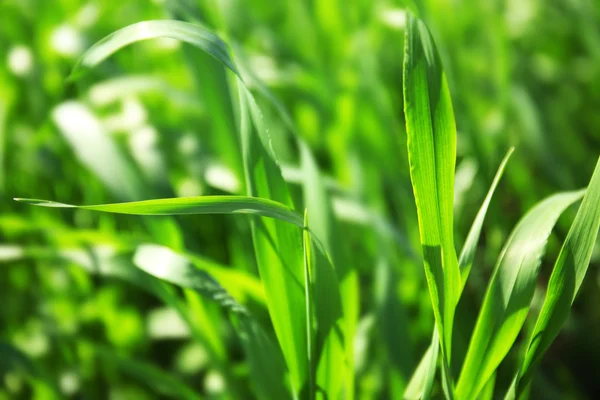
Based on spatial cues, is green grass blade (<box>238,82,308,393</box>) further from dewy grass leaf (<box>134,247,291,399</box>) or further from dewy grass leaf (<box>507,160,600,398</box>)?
dewy grass leaf (<box>507,160,600,398</box>)

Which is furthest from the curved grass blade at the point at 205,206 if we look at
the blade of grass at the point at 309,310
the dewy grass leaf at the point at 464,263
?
the dewy grass leaf at the point at 464,263

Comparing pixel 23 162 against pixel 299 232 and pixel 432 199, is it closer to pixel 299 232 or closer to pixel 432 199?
pixel 299 232

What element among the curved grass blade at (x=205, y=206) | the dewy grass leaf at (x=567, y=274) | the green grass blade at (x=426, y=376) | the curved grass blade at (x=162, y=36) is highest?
the curved grass blade at (x=162, y=36)

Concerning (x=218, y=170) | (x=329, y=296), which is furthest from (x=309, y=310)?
(x=218, y=170)

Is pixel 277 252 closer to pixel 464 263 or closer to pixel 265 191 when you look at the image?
pixel 265 191

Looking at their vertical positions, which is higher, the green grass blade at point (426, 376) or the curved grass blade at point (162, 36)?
the curved grass blade at point (162, 36)

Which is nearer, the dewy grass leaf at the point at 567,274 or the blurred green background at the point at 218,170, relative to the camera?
the dewy grass leaf at the point at 567,274

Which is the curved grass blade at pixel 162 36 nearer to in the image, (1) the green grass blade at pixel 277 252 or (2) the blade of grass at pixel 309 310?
(1) the green grass blade at pixel 277 252
